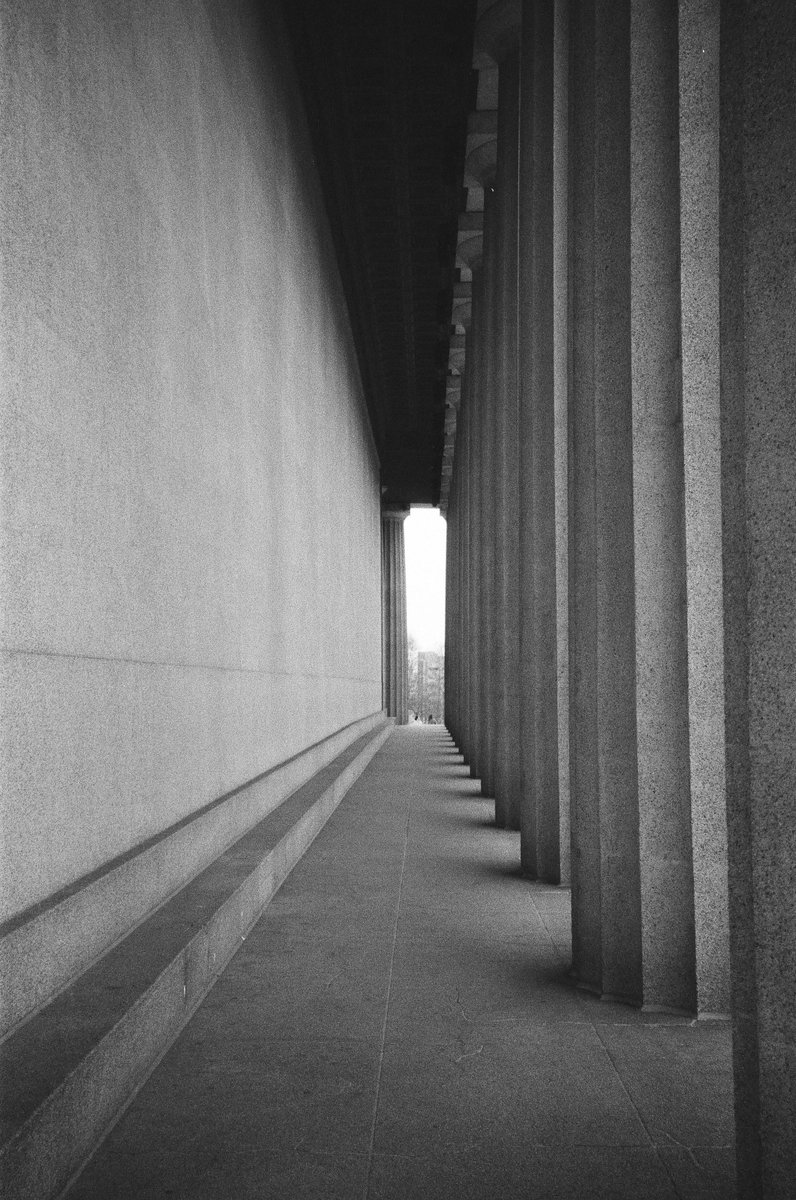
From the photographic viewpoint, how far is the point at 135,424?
720 centimetres

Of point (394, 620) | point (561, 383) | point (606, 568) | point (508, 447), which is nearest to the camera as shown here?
point (606, 568)

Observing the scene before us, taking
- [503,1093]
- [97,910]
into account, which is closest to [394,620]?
[97,910]

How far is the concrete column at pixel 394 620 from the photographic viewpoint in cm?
6203

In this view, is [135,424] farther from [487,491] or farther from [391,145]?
[391,145]

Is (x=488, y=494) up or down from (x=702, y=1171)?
up

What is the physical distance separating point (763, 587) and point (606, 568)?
10.2 ft

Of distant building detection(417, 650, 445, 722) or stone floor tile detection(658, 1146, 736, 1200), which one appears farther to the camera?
distant building detection(417, 650, 445, 722)

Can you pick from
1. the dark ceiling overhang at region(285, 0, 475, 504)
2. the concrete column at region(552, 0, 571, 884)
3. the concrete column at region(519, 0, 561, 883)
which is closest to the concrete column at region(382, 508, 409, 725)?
the dark ceiling overhang at region(285, 0, 475, 504)

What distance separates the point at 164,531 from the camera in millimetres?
8008

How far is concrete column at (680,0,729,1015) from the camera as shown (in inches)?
234

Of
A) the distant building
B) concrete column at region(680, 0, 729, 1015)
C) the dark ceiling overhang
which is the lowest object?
the distant building

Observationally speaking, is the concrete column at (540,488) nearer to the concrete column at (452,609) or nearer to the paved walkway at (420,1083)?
the paved walkway at (420,1083)

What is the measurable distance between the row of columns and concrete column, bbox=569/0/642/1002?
0.06 ft

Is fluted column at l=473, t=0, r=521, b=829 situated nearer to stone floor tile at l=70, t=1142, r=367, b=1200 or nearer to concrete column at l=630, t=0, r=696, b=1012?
concrete column at l=630, t=0, r=696, b=1012
